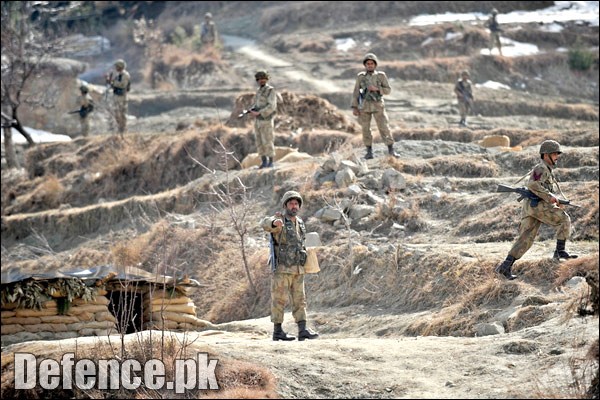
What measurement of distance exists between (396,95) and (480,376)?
2479 centimetres

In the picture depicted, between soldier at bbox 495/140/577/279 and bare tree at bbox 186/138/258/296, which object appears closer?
soldier at bbox 495/140/577/279

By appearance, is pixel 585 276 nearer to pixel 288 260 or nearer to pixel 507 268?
pixel 507 268

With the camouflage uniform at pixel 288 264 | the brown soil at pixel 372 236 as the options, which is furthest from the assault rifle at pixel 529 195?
the camouflage uniform at pixel 288 264

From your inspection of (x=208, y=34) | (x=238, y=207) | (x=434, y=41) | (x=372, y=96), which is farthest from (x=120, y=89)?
(x=208, y=34)

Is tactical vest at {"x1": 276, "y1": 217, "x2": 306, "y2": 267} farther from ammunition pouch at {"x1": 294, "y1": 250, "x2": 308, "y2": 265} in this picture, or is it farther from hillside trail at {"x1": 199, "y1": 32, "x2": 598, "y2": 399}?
hillside trail at {"x1": 199, "y1": 32, "x2": 598, "y2": 399}

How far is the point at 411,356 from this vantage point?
36.2 ft

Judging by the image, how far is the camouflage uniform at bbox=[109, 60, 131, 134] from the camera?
1070 inches

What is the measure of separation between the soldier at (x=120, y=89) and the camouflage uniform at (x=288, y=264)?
15523 mm

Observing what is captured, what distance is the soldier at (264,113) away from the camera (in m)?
19.2

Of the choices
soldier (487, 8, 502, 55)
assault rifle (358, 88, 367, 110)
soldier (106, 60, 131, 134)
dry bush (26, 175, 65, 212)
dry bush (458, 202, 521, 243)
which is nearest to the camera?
dry bush (458, 202, 521, 243)

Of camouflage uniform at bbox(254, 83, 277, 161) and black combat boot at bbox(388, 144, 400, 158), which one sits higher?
camouflage uniform at bbox(254, 83, 277, 161)

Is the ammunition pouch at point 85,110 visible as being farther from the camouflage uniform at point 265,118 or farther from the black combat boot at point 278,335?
the black combat boot at point 278,335

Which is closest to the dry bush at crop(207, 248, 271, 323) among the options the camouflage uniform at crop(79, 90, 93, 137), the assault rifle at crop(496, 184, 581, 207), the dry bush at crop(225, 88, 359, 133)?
the assault rifle at crop(496, 184, 581, 207)

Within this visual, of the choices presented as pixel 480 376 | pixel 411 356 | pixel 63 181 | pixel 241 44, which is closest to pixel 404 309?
pixel 411 356
